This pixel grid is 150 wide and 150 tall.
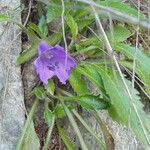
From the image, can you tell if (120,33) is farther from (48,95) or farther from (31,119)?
(31,119)

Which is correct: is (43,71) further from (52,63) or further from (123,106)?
(123,106)

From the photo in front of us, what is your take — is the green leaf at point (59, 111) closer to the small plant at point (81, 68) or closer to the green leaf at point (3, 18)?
the small plant at point (81, 68)

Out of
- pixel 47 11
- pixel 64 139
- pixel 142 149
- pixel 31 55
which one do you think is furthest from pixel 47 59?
pixel 142 149

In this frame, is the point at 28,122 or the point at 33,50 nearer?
the point at 28,122

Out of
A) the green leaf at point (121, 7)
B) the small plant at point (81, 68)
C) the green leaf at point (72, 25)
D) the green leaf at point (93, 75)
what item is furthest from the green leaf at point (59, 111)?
the green leaf at point (121, 7)

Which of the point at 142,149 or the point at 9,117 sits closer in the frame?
the point at 9,117

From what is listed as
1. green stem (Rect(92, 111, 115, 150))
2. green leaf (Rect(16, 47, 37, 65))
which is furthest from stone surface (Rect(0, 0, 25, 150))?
green stem (Rect(92, 111, 115, 150))

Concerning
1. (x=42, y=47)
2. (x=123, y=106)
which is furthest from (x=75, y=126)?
(x=42, y=47)
